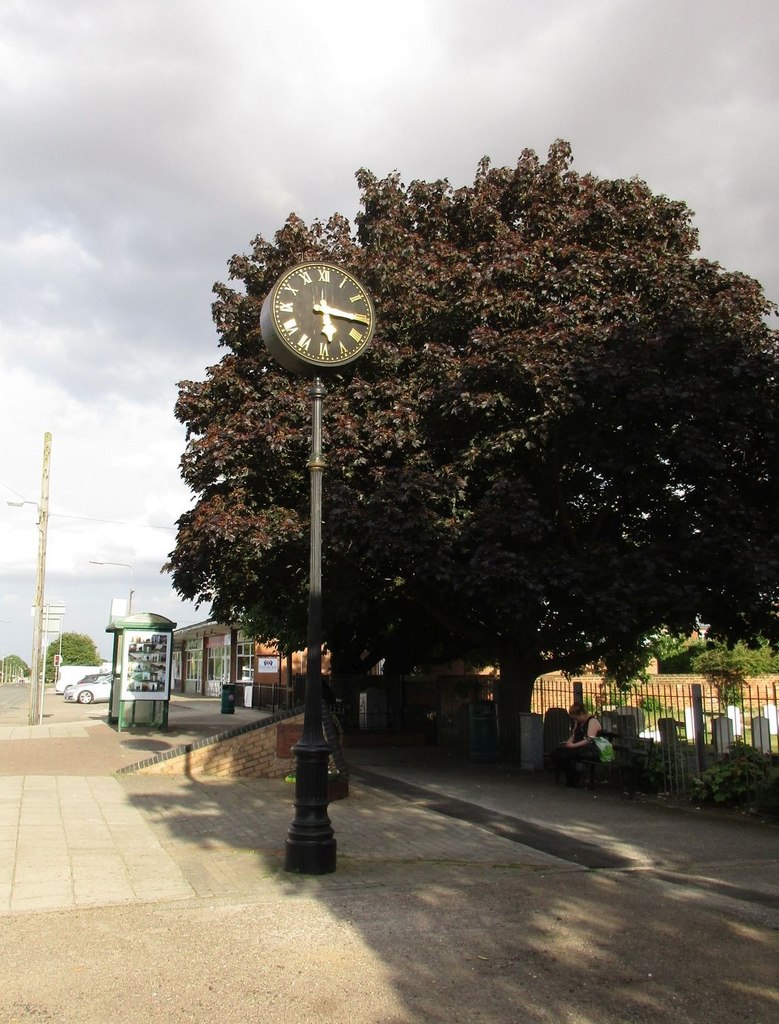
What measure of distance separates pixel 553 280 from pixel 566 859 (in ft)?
30.4

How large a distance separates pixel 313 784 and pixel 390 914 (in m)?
1.47

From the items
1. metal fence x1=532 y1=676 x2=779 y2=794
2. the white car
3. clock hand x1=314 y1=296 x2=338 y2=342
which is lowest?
the white car

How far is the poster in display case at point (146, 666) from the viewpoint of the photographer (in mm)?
21719

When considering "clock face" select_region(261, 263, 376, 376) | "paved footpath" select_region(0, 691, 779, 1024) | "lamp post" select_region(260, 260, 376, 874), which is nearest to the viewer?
"paved footpath" select_region(0, 691, 779, 1024)

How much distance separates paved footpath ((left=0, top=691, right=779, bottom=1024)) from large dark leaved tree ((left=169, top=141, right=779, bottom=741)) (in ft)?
11.7

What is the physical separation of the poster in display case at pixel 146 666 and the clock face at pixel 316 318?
1532cm

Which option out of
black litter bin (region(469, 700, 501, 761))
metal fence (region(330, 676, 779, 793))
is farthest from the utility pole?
black litter bin (region(469, 700, 501, 761))

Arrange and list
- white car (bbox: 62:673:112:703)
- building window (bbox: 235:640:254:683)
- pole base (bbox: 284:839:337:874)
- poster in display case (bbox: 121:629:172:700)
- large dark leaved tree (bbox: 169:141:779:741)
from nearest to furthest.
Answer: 1. pole base (bbox: 284:839:337:874)
2. large dark leaved tree (bbox: 169:141:779:741)
3. poster in display case (bbox: 121:629:172:700)
4. white car (bbox: 62:673:112:703)
5. building window (bbox: 235:640:254:683)

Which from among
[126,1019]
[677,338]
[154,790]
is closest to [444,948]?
[126,1019]

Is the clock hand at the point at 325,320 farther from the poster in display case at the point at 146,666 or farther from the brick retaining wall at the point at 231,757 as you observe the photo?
the poster in display case at the point at 146,666

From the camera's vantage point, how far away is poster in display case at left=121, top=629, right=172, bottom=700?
855 inches

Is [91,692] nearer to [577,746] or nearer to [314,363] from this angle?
[577,746]

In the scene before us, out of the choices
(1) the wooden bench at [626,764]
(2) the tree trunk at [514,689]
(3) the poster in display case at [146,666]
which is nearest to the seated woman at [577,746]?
(1) the wooden bench at [626,764]

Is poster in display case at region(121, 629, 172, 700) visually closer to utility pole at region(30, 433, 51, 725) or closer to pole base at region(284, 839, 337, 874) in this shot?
utility pole at region(30, 433, 51, 725)
